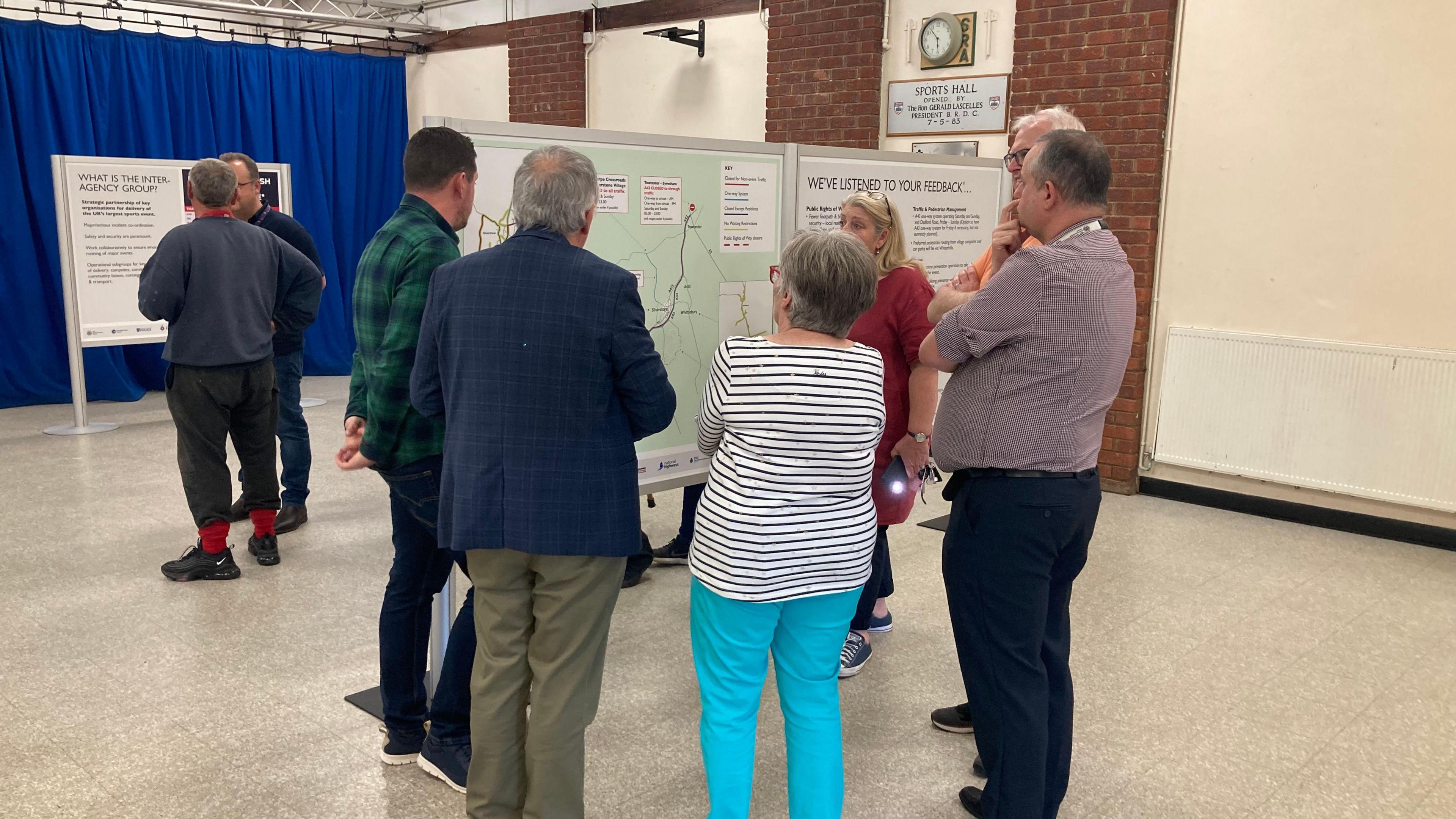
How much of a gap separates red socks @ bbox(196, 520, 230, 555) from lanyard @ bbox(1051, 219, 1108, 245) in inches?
125

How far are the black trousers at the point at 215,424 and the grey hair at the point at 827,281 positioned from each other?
2632 mm

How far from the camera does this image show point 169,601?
3.60 m

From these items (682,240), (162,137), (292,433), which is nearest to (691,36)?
(162,137)

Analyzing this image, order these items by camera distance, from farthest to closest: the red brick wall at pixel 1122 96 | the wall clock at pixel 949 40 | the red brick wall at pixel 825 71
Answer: the red brick wall at pixel 825 71 < the wall clock at pixel 949 40 < the red brick wall at pixel 1122 96

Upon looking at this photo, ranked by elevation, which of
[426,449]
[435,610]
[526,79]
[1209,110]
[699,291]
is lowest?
[435,610]

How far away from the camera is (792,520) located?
6.40 feet

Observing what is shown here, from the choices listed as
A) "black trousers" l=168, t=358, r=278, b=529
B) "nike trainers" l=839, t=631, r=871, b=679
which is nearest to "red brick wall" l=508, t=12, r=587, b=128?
"black trousers" l=168, t=358, r=278, b=529

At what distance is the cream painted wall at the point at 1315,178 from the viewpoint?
14.6ft

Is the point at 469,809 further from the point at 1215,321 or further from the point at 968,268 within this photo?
the point at 1215,321

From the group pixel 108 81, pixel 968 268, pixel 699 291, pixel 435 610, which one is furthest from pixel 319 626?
pixel 108 81

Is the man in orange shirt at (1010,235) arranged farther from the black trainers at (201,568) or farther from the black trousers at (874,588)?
the black trainers at (201,568)

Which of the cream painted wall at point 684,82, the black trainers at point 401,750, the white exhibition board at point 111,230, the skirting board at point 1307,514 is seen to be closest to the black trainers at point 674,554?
the skirting board at point 1307,514

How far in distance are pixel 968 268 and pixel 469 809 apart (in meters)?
1.65

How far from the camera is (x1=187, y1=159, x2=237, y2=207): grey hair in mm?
3684
